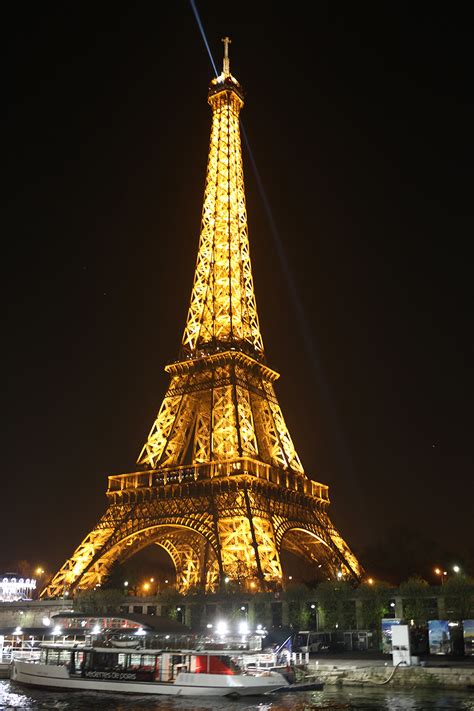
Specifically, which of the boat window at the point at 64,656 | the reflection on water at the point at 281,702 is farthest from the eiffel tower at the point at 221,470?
the reflection on water at the point at 281,702

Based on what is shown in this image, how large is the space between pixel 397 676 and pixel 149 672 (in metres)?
11.0

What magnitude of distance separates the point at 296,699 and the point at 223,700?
3.03m

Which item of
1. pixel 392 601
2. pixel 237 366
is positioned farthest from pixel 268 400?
pixel 392 601

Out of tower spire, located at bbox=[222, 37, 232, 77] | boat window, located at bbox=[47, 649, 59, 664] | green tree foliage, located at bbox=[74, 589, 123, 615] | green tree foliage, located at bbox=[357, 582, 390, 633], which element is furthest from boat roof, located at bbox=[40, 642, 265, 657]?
tower spire, located at bbox=[222, 37, 232, 77]

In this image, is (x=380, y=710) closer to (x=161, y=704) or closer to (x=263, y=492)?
(x=161, y=704)

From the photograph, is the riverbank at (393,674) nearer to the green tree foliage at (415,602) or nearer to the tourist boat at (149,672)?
the tourist boat at (149,672)

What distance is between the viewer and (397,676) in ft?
98.7

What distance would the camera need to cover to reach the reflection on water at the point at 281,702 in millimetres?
25562

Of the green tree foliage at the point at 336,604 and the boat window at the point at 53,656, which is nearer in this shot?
the boat window at the point at 53,656

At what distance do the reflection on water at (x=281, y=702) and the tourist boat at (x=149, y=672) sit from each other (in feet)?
2.06

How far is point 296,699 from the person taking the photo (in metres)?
28.5

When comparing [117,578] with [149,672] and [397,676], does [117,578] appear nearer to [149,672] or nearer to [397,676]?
[149,672]

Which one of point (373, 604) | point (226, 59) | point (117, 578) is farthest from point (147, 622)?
point (226, 59)

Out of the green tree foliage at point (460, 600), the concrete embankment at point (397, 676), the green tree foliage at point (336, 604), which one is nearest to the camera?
the concrete embankment at point (397, 676)
